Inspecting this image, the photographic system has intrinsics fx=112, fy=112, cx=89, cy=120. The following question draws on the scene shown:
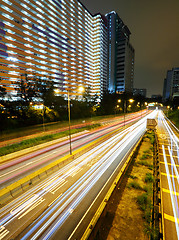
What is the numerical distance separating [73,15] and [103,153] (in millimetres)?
121778

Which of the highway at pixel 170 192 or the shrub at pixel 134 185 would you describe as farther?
the shrub at pixel 134 185

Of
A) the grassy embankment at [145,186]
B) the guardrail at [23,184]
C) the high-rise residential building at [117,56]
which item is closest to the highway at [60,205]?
the guardrail at [23,184]

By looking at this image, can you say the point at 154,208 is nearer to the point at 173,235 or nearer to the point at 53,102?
the point at 173,235

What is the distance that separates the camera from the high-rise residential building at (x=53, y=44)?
5978 centimetres

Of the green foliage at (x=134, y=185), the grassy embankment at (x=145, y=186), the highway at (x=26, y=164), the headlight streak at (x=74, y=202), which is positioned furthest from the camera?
the highway at (x=26, y=164)

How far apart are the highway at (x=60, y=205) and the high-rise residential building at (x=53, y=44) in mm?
39387

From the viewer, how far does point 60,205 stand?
880 cm

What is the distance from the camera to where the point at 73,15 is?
9438 centimetres

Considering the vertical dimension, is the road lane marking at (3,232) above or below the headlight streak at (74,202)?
below

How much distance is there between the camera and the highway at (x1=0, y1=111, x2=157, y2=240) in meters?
7.07

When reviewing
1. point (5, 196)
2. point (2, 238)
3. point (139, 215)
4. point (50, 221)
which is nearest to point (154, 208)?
point (139, 215)

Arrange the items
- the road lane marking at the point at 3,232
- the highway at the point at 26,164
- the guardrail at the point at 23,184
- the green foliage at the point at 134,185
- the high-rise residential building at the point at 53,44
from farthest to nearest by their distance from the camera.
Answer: the high-rise residential building at the point at 53,44
the highway at the point at 26,164
the green foliage at the point at 134,185
the guardrail at the point at 23,184
the road lane marking at the point at 3,232

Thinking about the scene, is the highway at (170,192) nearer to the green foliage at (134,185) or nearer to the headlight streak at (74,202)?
the green foliage at (134,185)

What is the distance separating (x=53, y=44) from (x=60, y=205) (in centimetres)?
Result: 9846
